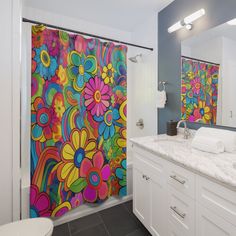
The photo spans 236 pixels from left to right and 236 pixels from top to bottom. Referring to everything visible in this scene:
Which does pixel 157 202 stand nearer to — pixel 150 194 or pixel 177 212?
pixel 150 194

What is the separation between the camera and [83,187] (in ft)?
5.65

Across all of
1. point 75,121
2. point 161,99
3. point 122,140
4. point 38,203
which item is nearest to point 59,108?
point 75,121

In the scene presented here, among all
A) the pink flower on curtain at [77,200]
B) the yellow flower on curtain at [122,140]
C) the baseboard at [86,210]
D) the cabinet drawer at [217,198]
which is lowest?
the baseboard at [86,210]

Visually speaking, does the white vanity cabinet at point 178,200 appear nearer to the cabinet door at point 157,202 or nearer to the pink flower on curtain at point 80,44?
the cabinet door at point 157,202

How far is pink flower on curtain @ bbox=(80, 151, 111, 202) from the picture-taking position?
5.64ft

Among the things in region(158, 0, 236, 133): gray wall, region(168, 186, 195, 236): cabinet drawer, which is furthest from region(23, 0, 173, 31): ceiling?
region(168, 186, 195, 236): cabinet drawer

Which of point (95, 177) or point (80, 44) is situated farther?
point (95, 177)

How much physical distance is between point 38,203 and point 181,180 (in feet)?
4.31

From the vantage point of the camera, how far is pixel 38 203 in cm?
149

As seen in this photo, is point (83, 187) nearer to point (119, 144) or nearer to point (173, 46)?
point (119, 144)

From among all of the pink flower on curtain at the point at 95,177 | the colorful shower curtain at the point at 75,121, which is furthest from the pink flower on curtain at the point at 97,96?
the pink flower on curtain at the point at 95,177

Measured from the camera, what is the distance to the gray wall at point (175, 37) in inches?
55.9

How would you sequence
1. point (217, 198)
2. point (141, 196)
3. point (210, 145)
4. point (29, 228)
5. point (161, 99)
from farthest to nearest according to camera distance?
1. point (161, 99)
2. point (141, 196)
3. point (210, 145)
4. point (29, 228)
5. point (217, 198)

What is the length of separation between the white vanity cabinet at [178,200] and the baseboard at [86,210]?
0.45 metres
